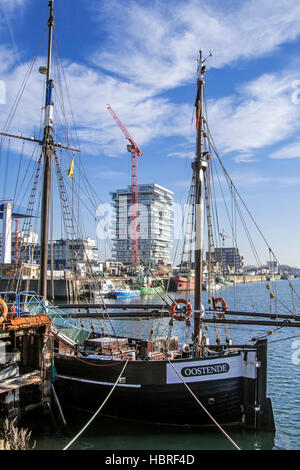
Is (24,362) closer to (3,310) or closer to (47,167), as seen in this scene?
(3,310)

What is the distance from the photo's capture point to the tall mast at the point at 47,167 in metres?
23.9

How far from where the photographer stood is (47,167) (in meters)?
25.0

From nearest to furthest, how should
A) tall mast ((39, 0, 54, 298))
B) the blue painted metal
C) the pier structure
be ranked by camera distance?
the pier structure → tall mast ((39, 0, 54, 298)) → the blue painted metal

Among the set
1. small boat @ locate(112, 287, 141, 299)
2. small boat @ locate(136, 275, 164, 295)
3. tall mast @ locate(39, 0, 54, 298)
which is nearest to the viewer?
tall mast @ locate(39, 0, 54, 298)

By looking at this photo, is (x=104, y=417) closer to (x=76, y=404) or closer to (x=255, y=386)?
(x=76, y=404)

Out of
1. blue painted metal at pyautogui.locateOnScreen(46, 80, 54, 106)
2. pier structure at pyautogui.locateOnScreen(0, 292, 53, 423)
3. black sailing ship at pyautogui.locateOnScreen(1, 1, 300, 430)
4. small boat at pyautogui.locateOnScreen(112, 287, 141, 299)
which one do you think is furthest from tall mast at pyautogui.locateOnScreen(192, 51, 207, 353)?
small boat at pyautogui.locateOnScreen(112, 287, 141, 299)

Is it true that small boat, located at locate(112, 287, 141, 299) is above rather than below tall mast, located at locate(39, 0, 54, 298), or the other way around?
below

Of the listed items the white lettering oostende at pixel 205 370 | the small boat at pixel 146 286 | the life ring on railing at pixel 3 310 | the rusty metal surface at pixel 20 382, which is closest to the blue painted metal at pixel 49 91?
the life ring on railing at pixel 3 310

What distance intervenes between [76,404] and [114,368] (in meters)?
3.08

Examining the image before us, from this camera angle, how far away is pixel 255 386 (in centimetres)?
1558

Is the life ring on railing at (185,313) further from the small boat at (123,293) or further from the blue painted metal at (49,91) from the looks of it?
the small boat at (123,293)

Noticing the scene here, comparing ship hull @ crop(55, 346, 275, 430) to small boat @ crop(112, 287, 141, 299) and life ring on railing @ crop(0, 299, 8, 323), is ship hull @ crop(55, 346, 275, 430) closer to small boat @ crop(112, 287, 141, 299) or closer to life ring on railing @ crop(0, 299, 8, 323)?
life ring on railing @ crop(0, 299, 8, 323)

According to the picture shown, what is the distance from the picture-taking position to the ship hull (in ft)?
51.5
